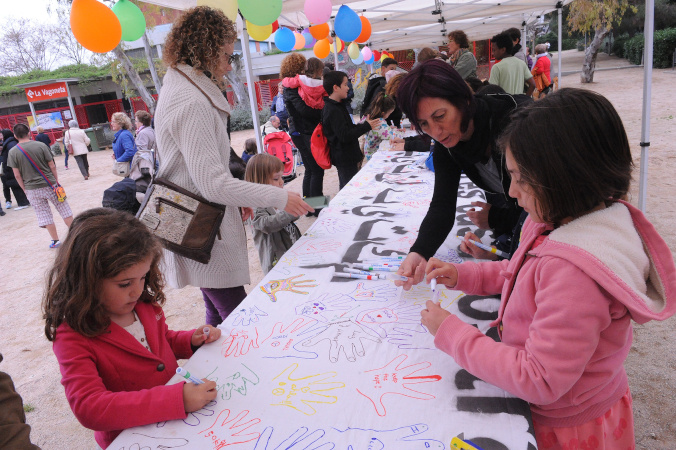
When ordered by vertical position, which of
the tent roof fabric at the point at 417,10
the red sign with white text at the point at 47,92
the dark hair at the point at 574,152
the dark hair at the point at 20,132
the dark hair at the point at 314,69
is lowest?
the dark hair at the point at 574,152

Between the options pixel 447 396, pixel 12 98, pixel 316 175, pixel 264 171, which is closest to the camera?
pixel 447 396

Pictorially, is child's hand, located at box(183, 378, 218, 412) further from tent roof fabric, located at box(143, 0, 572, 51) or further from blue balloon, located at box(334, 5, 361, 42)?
blue balloon, located at box(334, 5, 361, 42)

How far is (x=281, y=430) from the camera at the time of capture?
0.97 metres

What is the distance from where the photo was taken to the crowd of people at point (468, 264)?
84 cm

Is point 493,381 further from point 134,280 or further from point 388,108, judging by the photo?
point 388,108

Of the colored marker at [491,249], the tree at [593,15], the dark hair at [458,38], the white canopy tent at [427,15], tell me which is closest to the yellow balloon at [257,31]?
the white canopy tent at [427,15]

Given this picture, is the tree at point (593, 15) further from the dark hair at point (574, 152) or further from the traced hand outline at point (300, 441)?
the traced hand outline at point (300, 441)

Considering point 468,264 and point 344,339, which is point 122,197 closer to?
point 344,339

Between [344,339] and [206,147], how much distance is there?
0.89m

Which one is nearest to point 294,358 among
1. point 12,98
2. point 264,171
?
point 264,171

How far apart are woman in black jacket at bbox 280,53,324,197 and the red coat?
3483 mm

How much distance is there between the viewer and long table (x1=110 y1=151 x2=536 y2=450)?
0.94 meters

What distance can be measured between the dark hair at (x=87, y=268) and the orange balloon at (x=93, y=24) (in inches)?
77.8

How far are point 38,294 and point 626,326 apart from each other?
5.00m
